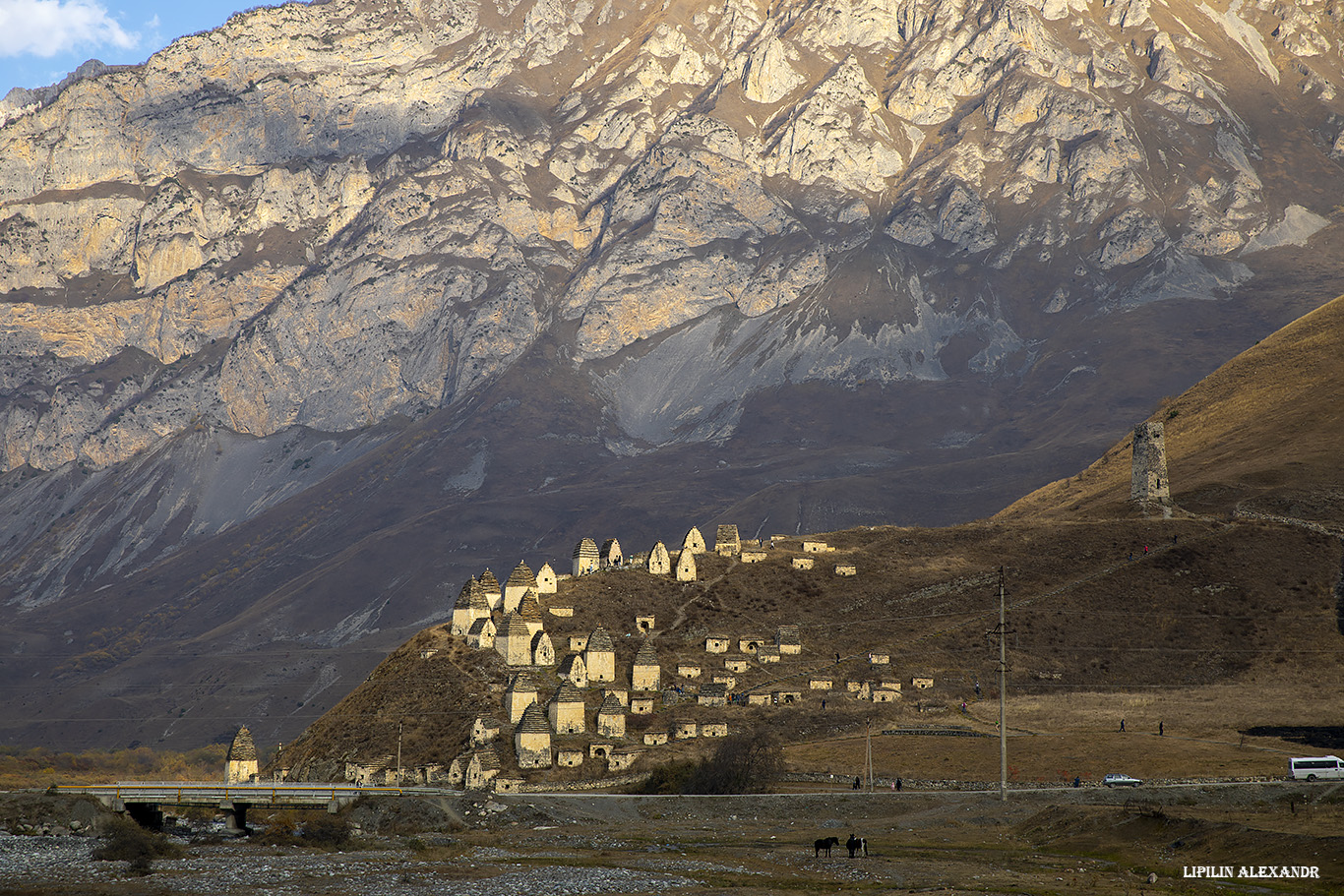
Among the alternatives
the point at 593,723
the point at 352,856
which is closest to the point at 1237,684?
the point at 593,723

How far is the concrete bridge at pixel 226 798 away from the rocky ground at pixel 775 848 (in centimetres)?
221

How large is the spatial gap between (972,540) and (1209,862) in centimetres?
11564

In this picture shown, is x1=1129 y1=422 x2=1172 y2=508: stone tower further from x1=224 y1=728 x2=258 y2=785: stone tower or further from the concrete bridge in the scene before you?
the concrete bridge

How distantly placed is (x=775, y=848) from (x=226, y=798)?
36897 millimetres

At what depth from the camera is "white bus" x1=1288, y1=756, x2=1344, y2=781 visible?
9688cm

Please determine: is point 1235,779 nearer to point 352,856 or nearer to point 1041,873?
point 1041,873

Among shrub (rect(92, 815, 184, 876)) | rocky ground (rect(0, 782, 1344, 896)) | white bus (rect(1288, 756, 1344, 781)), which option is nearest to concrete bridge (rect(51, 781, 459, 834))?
rocky ground (rect(0, 782, 1344, 896))

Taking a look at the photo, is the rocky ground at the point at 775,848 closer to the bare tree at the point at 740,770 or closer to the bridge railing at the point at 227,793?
the bridge railing at the point at 227,793

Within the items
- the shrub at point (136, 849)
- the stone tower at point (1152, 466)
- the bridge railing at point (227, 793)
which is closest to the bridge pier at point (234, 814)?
the bridge railing at point (227, 793)

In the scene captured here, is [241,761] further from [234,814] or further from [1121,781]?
[1121,781]

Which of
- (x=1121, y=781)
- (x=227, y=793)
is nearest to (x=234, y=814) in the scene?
(x=227, y=793)

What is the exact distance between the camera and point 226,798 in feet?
304

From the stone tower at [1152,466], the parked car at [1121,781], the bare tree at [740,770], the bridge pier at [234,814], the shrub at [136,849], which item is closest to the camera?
the shrub at [136,849]

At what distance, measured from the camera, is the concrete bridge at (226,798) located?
9225cm
